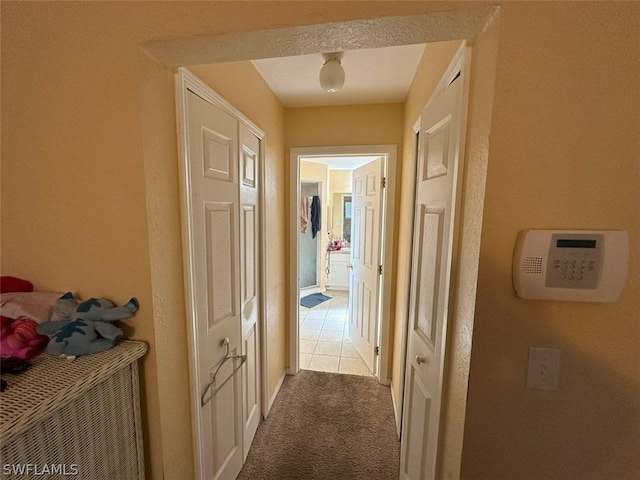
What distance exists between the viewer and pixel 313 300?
4418mm

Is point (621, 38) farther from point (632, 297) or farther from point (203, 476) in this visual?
point (203, 476)

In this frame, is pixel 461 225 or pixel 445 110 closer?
pixel 461 225

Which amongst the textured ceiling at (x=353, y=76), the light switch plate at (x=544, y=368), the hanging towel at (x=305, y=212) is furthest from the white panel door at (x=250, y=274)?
the hanging towel at (x=305, y=212)

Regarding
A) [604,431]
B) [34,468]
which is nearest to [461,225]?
[604,431]

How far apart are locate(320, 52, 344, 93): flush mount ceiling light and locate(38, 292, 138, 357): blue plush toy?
53.0 inches

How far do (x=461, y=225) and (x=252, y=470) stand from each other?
184cm

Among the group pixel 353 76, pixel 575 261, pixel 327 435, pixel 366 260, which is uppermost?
pixel 353 76

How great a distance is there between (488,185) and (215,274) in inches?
43.5

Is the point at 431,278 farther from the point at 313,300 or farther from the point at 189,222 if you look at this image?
the point at 313,300

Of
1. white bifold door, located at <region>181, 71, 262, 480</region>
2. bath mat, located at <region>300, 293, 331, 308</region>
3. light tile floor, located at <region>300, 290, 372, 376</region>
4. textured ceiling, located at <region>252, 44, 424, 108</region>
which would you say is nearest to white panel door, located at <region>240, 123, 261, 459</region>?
white bifold door, located at <region>181, 71, 262, 480</region>

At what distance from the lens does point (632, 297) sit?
0.61m

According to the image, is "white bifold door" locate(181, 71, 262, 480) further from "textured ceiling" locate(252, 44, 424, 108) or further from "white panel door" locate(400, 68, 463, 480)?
"white panel door" locate(400, 68, 463, 480)

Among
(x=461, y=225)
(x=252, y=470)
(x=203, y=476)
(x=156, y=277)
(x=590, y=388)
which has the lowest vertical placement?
(x=252, y=470)

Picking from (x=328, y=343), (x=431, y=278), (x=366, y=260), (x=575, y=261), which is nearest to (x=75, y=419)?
(x=431, y=278)
